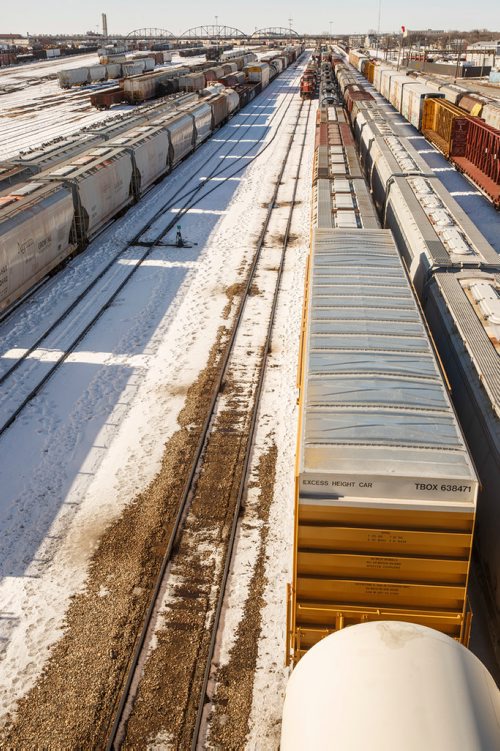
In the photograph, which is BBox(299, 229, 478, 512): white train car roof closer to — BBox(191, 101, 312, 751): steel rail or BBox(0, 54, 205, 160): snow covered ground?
BBox(191, 101, 312, 751): steel rail

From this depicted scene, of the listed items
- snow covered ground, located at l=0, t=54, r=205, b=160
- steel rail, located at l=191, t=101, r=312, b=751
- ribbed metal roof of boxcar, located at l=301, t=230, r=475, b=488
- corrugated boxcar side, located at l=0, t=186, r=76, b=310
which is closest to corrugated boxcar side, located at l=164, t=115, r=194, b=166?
snow covered ground, located at l=0, t=54, r=205, b=160

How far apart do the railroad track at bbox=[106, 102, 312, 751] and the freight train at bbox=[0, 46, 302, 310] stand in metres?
8.07

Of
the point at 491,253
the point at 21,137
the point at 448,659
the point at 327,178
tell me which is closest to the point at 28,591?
the point at 448,659

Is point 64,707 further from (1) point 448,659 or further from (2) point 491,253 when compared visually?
(2) point 491,253

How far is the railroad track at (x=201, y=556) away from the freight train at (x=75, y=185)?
8.07 m

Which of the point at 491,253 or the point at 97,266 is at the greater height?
the point at 491,253

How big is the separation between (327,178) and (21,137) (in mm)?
42088

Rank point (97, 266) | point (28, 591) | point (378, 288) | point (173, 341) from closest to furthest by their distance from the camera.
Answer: point (28, 591) → point (378, 288) → point (173, 341) → point (97, 266)

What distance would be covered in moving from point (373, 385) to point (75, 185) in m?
19.9

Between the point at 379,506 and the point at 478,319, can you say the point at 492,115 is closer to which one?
the point at 478,319

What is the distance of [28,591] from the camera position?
419 inches

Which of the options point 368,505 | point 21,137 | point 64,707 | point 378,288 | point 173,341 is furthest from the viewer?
point 21,137

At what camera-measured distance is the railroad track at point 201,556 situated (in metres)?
8.70

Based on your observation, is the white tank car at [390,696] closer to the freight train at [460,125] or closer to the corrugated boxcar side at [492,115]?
the freight train at [460,125]
